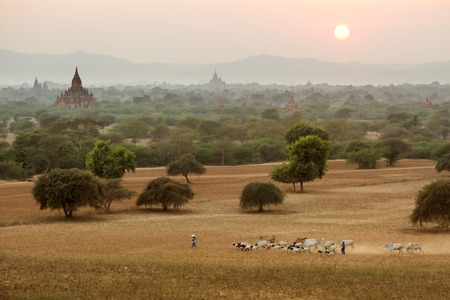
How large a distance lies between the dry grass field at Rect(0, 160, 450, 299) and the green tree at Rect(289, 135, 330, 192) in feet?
5.56

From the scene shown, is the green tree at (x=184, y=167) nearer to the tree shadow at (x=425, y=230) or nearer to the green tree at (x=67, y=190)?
the green tree at (x=67, y=190)

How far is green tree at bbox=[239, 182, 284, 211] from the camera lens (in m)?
40.2

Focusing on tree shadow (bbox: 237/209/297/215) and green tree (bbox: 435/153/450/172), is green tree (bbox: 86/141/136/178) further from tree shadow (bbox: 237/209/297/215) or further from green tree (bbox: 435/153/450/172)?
green tree (bbox: 435/153/450/172)

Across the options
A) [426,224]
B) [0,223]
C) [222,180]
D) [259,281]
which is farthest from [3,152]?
[259,281]

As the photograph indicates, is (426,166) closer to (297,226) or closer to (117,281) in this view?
(297,226)

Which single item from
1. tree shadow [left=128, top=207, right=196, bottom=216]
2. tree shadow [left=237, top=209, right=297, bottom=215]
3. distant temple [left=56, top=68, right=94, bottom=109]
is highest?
distant temple [left=56, top=68, right=94, bottom=109]

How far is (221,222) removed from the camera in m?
35.6

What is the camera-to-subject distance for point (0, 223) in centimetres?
3500

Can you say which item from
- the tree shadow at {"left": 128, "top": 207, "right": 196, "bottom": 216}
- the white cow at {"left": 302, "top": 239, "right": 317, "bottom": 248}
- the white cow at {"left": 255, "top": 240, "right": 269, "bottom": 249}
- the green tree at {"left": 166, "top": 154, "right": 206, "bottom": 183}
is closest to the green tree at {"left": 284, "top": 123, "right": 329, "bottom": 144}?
the green tree at {"left": 166, "top": 154, "right": 206, "bottom": 183}

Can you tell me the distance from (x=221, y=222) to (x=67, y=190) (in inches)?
365

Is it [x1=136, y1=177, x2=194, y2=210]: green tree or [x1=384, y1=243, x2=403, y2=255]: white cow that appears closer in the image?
[x1=384, y1=243, x2=403, y2=255]: white cow

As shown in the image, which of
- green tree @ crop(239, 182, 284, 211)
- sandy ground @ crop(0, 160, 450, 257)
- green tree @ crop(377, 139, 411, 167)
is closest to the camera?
sandy ground @ crop(0, 160, 450, 257)

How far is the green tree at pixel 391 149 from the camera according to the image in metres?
71.9

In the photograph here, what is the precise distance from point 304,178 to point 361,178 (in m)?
13.9
